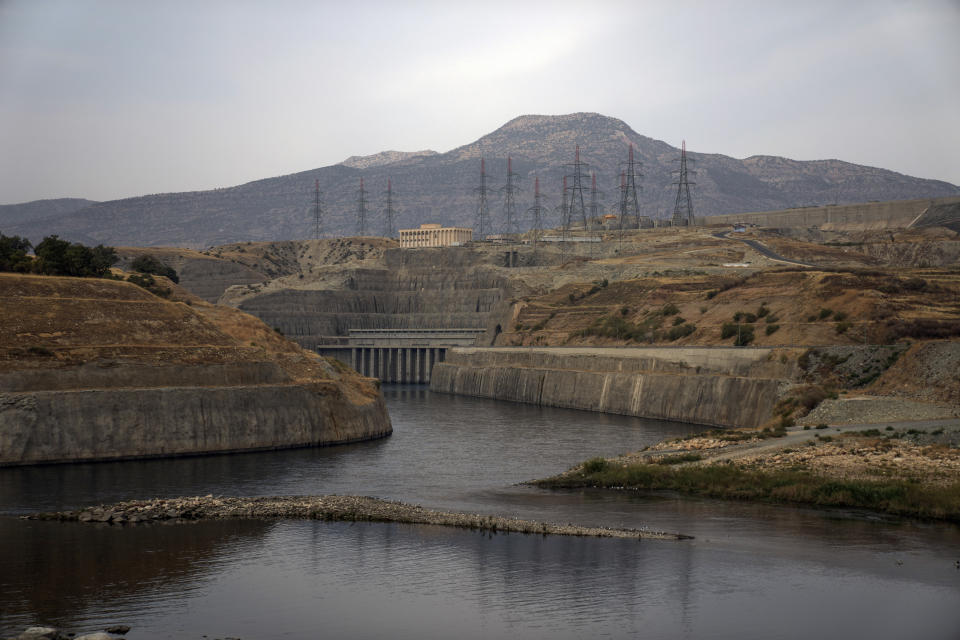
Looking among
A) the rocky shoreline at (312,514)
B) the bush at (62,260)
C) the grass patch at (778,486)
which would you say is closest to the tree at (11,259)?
the bush at (62,260)

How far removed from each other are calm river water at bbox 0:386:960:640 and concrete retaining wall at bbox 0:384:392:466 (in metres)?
5.91

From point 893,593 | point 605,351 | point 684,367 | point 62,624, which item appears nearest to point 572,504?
point 893,593

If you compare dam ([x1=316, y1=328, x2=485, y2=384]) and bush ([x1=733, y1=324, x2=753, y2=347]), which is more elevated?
bush ([x1=733, y1=324, x2=753, y2=347])

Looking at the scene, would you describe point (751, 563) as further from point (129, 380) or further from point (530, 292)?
point (530, 292)

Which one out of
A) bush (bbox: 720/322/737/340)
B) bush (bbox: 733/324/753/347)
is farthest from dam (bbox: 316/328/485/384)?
bush (bbox: 733/324/753/347)

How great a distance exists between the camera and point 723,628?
36281 mm

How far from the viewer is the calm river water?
36.5 metres

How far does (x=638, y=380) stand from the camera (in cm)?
11869

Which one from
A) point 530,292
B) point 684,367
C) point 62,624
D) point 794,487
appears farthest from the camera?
point 530,292

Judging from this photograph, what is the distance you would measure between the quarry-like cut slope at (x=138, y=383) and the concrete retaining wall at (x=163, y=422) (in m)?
0.07

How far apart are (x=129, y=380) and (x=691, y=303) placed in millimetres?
84331

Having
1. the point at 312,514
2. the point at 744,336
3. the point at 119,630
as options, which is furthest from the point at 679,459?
the point at 744,336

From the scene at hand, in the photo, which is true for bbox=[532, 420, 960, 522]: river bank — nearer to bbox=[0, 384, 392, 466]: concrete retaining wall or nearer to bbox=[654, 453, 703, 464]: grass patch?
bbox=[654, 453, 703, 464]: grass patch

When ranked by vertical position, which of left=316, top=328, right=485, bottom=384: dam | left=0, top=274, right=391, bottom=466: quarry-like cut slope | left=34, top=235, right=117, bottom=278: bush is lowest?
left=316, top=328, right=485, bottom=384: dam
